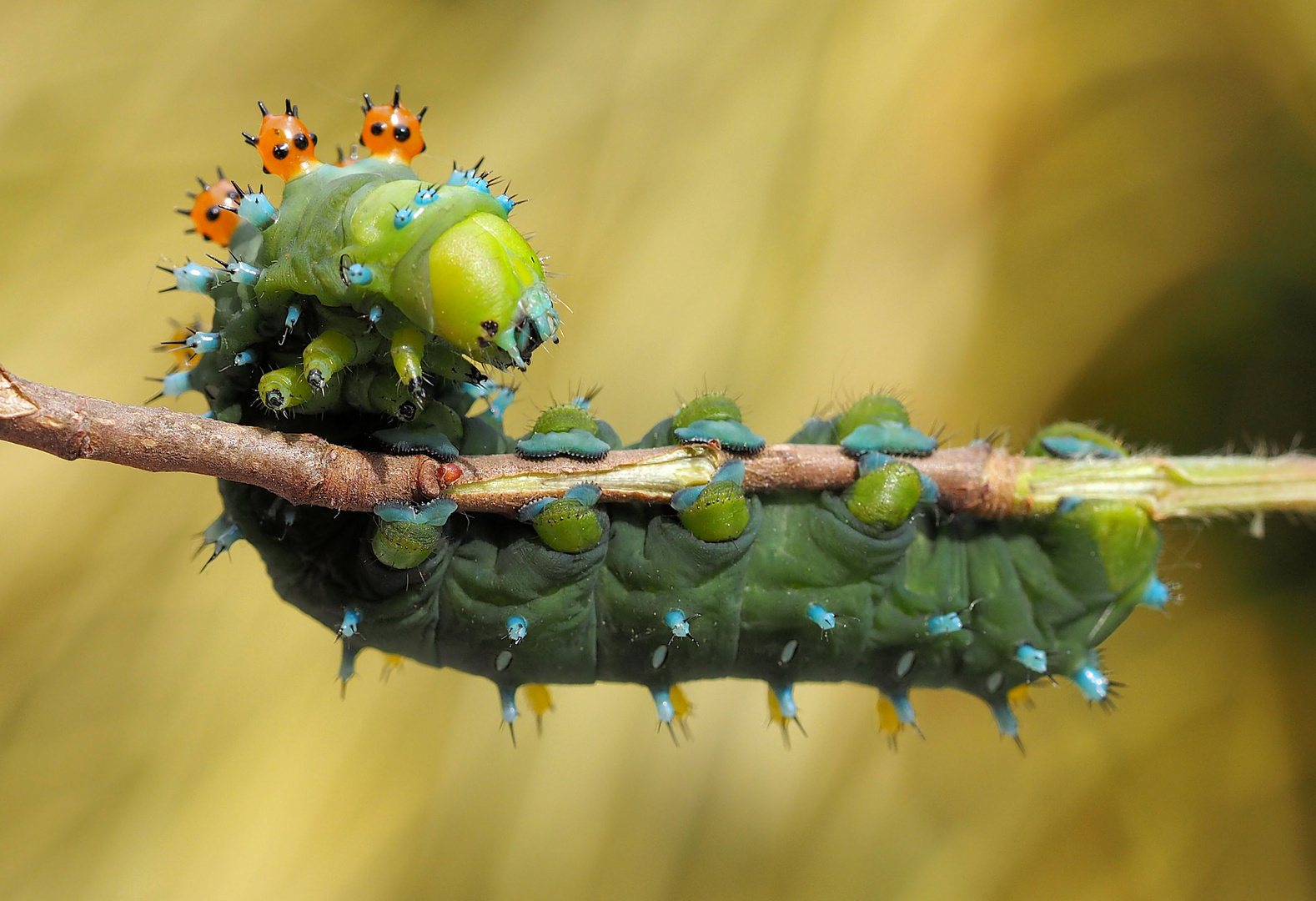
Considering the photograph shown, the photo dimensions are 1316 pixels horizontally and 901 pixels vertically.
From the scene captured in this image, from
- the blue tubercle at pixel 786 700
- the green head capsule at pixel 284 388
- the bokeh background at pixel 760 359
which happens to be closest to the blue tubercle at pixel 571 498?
the green head capsule at pixel 284 388

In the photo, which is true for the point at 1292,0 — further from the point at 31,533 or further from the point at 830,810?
the point at 31,533

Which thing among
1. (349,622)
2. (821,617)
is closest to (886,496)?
(821,617)

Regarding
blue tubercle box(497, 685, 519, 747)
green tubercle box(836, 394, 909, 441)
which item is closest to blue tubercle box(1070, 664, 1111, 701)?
green tubercle box(836, 394, 909, 441)

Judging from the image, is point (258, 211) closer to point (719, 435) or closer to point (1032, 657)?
point (719, 435)

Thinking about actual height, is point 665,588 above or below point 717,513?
below

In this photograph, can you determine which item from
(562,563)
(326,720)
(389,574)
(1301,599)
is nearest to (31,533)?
(326,720)
